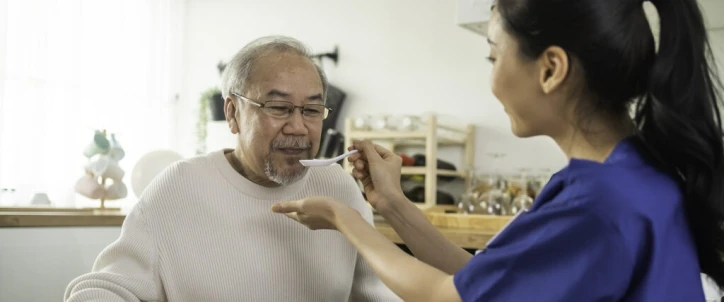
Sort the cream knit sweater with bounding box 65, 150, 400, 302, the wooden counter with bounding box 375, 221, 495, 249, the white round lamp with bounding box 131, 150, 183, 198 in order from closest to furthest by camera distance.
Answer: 1. the cream knit sweater with bounding box 65, 150, 400, 302
2. the white round lamp with bounding box 131, 150, 183, 198
3. the wooden counter with bounding box 375, 221, 495, 249

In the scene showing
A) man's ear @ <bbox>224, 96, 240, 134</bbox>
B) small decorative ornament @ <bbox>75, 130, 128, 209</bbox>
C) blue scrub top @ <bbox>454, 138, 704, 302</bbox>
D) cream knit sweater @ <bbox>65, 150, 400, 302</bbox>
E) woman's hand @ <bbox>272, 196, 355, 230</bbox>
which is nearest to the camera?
blue scrub top @ <bbox>454, 138, 704, 302</bbox>

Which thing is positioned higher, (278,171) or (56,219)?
(278,171)

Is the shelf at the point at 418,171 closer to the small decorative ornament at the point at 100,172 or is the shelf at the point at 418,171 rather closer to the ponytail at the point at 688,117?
the small decorative ornament at the point at 100,172

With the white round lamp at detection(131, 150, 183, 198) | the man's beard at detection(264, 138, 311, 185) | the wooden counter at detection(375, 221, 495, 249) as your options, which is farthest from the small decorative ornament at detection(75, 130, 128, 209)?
the man's beard at detection(264, 138, 311, 185)

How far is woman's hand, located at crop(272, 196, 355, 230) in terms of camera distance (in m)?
1.16

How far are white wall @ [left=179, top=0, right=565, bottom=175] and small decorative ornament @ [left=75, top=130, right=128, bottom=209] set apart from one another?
2089 mm

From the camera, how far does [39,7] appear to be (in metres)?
4.20

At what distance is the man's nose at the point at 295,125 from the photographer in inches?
57.5

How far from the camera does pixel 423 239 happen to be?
133 cm

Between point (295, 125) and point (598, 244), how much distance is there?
79cm

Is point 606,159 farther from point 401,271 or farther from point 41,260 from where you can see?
point 41,260

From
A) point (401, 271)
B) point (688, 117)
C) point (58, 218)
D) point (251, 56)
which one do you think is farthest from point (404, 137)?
point (688, 117)

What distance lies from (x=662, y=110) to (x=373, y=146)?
702 millimetres

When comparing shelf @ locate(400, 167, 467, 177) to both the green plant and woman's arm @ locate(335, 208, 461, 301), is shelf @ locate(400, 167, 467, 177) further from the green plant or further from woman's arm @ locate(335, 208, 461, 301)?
woman's arm @ locate(335, 208, 461, 301)
